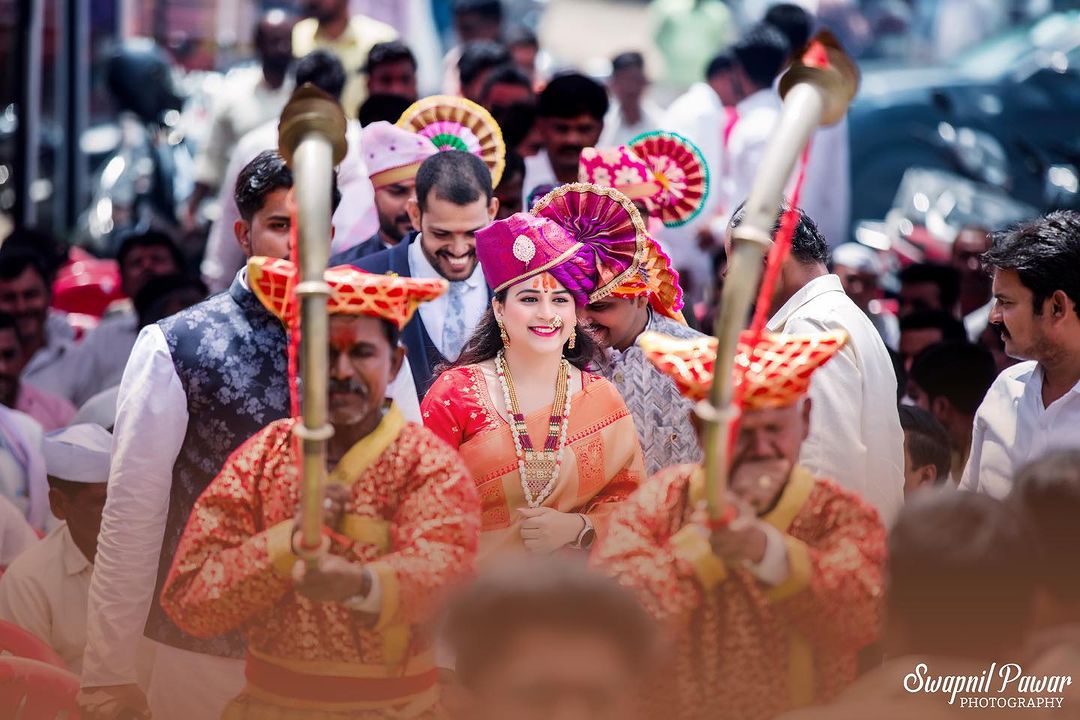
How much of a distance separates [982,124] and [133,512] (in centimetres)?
742

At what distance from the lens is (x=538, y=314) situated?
376 centimetres

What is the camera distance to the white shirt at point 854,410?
12.7ft

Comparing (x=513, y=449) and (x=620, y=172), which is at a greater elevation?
(x=620, y=172)

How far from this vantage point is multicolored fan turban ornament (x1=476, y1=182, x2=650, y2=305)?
3773mm

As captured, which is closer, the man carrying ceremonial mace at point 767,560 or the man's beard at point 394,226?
the man carrying ceremonial mace at point 767,560

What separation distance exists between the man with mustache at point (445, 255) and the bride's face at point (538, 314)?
28.9 inches

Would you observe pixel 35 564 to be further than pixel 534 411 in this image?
Yes

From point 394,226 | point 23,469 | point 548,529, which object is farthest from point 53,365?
point 548,529

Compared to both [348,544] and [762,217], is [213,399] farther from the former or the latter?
[762,217]

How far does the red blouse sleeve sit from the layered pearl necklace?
8 cm

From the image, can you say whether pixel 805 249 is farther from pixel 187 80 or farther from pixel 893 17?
pixel 187 80

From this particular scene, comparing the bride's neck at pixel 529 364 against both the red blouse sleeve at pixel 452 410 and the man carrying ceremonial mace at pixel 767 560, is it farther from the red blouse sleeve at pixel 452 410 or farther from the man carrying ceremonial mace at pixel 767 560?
the man carrying ceremonial mace at pixel 767 560

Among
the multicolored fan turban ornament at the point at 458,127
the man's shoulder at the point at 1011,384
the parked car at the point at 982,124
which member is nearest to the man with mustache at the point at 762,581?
the man's shoulder at the point at 1011,384

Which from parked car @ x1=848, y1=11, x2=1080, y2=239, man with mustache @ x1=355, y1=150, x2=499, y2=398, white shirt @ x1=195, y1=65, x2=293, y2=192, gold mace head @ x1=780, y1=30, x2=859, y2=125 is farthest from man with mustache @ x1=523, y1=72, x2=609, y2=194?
parked car @ x1=848, y1=11, x2=1080, y2=239
